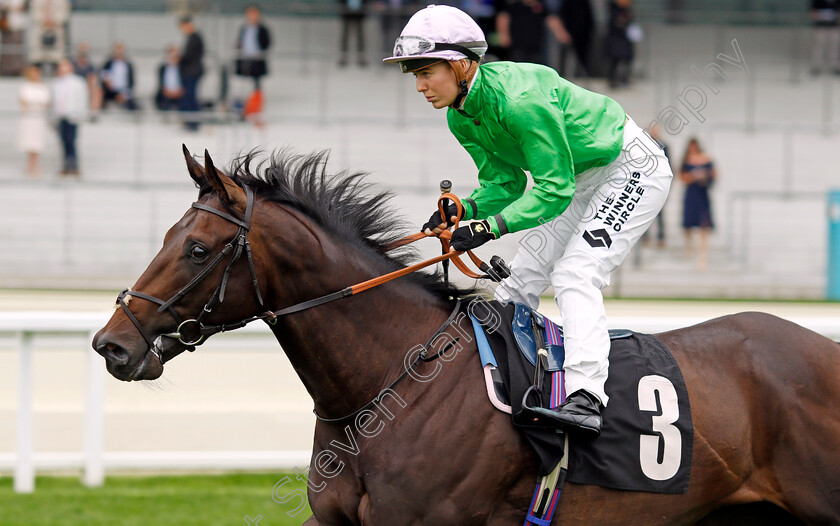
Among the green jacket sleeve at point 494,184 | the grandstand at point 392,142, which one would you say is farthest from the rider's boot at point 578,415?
the grandstand at point 392,142

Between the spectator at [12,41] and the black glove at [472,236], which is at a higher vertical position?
the spectator at [12,41]

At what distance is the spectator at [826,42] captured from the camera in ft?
50.8

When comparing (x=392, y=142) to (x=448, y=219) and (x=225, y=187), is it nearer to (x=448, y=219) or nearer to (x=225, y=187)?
(x=448, y=219)

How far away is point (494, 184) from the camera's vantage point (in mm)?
3734

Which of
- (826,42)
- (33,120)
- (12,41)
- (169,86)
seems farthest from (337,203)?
(826,42)

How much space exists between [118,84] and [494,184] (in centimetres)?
1026

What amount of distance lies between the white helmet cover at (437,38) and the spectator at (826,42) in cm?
1360

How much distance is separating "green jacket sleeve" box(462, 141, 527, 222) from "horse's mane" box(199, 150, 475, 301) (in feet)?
1.05

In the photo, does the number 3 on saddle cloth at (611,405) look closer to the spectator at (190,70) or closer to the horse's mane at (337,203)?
the horse's mane at (337,203)

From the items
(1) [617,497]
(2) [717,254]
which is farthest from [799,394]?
(2) [717,254]

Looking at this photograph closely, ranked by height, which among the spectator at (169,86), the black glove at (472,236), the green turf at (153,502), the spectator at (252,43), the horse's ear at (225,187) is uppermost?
the spectator at (252,43)

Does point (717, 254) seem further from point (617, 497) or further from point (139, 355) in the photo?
point (139, 355)

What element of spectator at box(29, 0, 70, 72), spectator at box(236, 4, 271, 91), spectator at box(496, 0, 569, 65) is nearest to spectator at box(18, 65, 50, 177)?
spectator at box(29, 0, 70, 72)

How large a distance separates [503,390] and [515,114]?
0.84 meters
